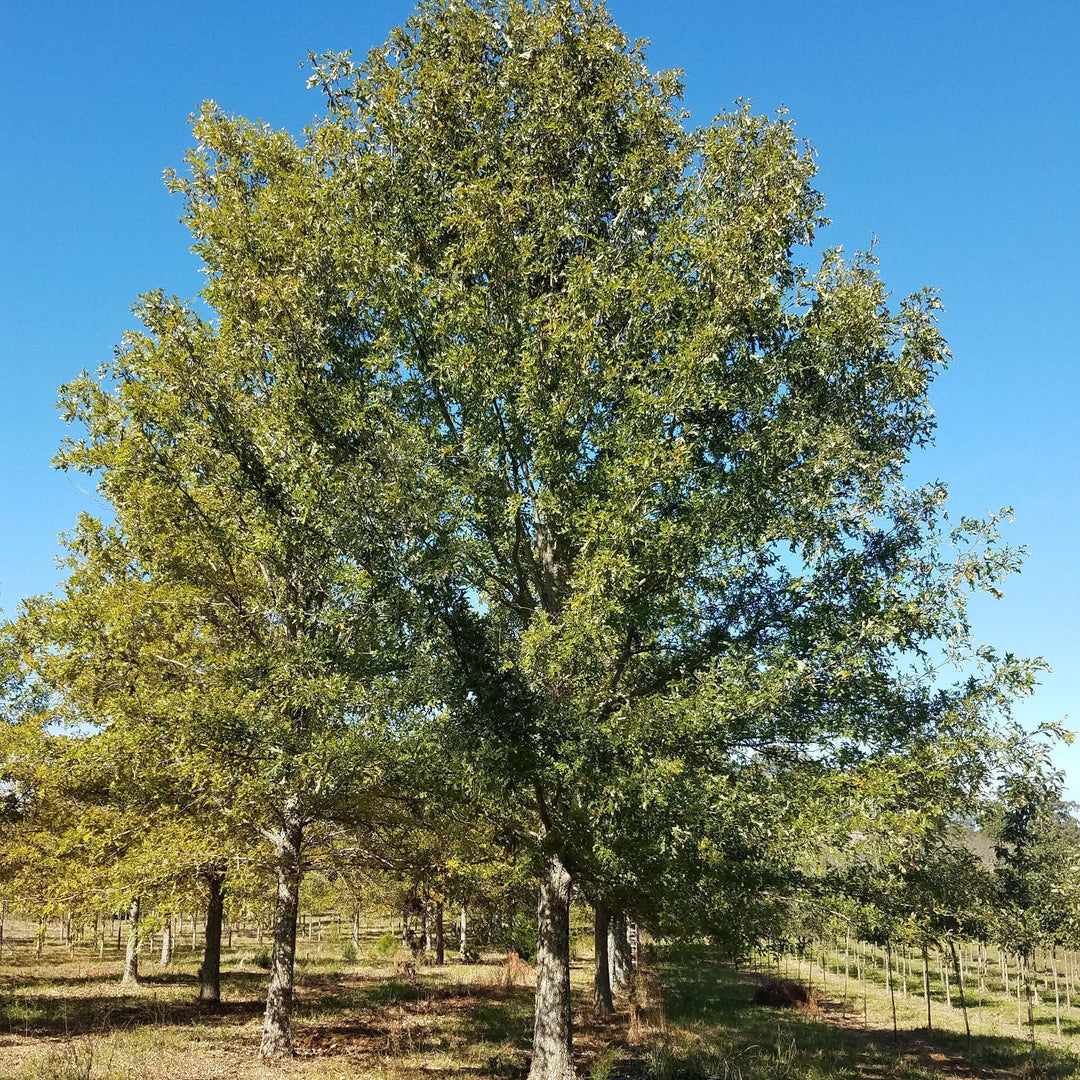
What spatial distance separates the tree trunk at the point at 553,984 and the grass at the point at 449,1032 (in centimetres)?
107

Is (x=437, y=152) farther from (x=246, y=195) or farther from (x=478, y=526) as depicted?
(x=478, y=526)

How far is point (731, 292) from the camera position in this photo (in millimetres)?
10688

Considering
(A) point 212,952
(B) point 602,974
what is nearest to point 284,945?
(A) point 212,952

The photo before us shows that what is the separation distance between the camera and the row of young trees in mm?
9898

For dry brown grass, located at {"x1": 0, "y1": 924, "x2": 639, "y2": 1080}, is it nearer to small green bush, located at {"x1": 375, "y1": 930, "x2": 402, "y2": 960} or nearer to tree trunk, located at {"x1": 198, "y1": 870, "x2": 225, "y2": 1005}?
tree trunk, located at {"x1": 198, "y1": 870, "x2": 225, "y2": 1005}

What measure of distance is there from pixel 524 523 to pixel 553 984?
7468mm

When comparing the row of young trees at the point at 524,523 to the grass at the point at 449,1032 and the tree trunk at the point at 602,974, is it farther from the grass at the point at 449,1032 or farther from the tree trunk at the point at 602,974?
the tree trunk at the point at 602,974

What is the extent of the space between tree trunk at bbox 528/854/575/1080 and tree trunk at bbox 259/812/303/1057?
16.1ft

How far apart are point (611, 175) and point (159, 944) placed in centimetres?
6278

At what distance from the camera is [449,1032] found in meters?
18.3

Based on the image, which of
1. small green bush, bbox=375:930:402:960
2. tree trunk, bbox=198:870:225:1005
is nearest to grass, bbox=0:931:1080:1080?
tree trunk, bbox=198:870:225:1005

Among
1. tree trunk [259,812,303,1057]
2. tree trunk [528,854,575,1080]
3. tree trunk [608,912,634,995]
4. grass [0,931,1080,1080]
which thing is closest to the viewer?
tree trunk [528,854,575,1080]

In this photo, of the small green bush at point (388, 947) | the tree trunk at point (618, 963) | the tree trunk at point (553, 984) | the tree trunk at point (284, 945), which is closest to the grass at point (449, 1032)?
the tree trunk at point (284, 945)

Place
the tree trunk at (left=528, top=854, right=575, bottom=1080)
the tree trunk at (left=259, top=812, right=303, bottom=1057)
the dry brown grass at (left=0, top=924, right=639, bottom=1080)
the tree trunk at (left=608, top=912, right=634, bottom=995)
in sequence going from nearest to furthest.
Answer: the tree trunk at (left=528, top=854, right=575, bottom=1080), the dry brown grass at (left=0, top=924, right=639, bottom=1080), the tree trunk at (left=259, top=812, right=303, bottom=1057), the tree trunk at (left=608, top=912, right=634, bottom=995)
